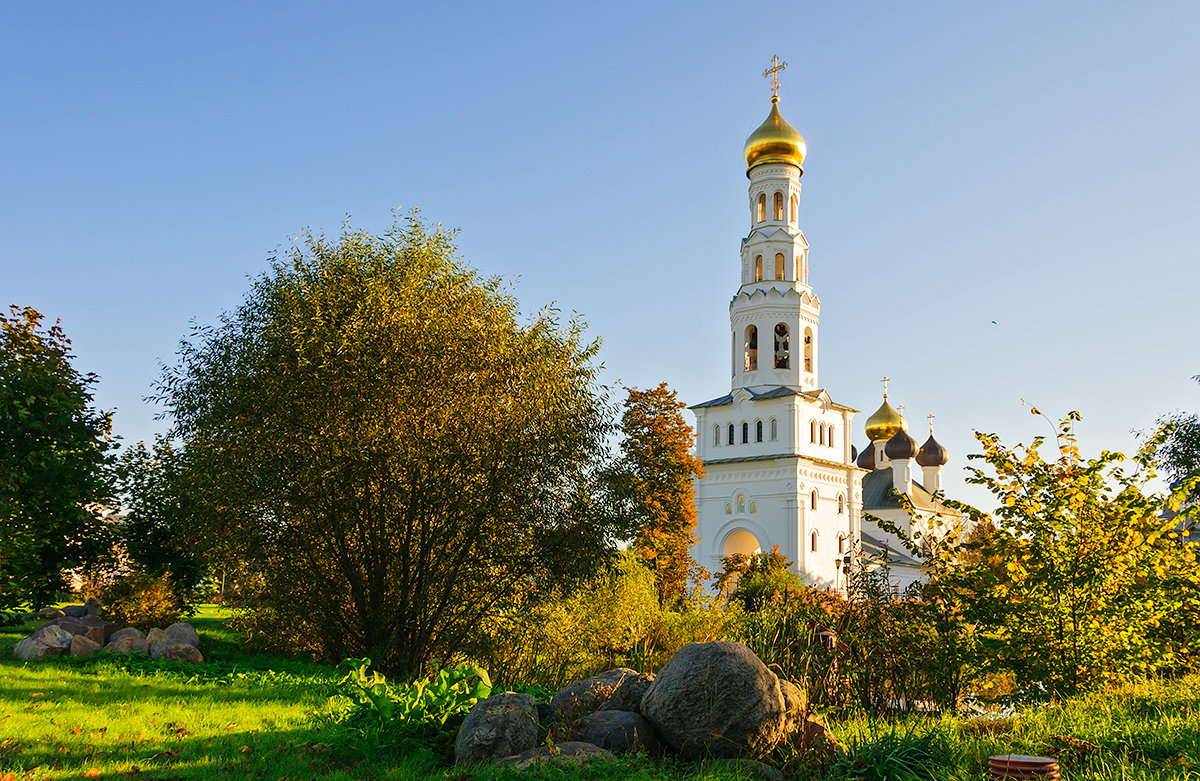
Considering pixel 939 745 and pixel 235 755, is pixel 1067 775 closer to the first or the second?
pixel 939 745

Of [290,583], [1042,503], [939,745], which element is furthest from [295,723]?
[1042,503]

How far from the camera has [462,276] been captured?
1309cm

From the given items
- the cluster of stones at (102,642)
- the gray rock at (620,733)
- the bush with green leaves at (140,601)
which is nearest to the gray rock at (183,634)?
the cluster of stones at (102,642)

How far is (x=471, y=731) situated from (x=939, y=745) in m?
3.55

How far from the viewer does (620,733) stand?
7.14 metres

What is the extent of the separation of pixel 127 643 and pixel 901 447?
51.6m

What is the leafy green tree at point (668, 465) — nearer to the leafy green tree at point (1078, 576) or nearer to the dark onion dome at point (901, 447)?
the leafy green tree at point (1078, 576)

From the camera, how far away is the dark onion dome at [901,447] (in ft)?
188

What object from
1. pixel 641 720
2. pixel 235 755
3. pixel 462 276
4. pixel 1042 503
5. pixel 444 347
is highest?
pixel 462 276

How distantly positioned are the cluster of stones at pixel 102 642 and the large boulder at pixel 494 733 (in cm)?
762

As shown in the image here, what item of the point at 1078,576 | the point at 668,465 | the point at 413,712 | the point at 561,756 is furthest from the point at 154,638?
the point at 668,465

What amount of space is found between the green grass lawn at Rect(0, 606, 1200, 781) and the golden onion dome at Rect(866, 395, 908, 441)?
51.9 metres

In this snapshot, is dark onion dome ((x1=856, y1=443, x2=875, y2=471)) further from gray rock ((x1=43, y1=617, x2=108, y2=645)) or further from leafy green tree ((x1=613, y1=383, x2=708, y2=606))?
gray rock ((x1=43, y1=617, x2=108, y2=645))

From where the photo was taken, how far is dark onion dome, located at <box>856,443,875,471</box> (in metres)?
63.2
